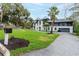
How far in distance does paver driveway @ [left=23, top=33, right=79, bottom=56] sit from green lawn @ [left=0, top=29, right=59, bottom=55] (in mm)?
48

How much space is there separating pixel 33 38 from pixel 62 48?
13.1 inches

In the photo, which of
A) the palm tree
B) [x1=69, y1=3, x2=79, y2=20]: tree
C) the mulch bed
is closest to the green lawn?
the mulch bed

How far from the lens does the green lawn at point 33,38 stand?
2.49 m

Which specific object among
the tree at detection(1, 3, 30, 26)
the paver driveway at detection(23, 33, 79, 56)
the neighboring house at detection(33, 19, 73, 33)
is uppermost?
the tree at detection(1, 3, 30, 26)

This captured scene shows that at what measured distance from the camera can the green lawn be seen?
2494 millimetres

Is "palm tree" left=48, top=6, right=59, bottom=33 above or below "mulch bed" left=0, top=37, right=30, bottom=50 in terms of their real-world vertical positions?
above

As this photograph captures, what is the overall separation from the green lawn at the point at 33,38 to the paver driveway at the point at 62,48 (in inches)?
1.9

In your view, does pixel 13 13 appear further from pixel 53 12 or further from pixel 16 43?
pixel 53 12

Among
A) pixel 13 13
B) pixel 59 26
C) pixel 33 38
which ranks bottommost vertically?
pixel 33 38

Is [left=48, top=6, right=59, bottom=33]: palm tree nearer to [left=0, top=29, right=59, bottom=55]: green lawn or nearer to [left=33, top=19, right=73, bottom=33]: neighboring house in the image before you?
[left=33, top=19, right=73, bottom=33]: neighboring house

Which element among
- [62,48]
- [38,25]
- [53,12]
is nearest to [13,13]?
[38,25]

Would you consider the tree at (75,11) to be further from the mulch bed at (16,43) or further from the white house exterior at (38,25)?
the mulch bed at (16,43)

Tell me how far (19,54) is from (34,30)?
0.31 meters

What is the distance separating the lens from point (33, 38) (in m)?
2.52
